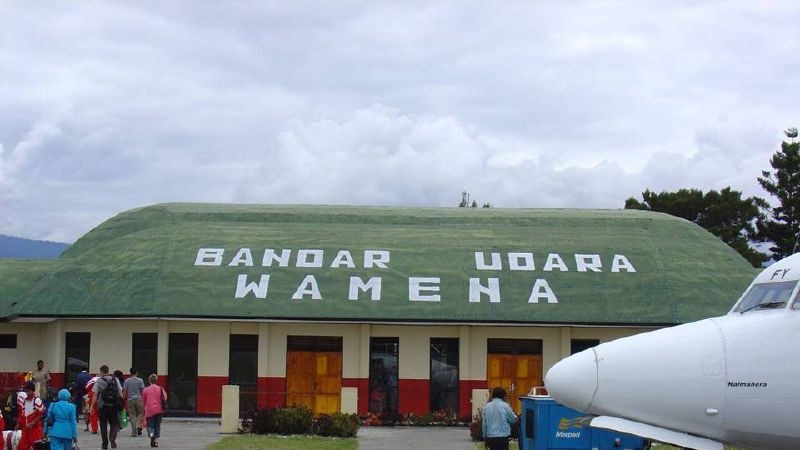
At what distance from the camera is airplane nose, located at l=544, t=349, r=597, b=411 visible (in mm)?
10898

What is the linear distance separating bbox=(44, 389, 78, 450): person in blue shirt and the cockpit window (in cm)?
1188

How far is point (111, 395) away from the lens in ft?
80.8

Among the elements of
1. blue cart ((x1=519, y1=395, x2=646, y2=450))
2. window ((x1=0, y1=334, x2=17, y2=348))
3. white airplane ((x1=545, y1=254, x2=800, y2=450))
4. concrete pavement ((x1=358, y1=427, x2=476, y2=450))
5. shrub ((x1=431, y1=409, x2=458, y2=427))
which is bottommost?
concrete pavement ((x1=358, y1=427, x2=476, y2=450))

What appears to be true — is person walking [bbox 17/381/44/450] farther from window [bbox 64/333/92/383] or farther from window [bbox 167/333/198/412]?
window [bbox 64/333/92/383]

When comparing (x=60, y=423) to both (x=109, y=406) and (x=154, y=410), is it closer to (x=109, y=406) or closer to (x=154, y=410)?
(x=109, y=406)

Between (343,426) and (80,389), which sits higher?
(80,389)

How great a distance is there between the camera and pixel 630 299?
3441cm

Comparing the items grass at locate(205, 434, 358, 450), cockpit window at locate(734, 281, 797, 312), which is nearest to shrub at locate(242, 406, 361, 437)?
grass at locate(205, 434, 358, 450)

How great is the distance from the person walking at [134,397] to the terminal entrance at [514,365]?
37.5 ft

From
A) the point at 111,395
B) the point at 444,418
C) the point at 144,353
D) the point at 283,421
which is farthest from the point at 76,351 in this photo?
the point at 444,418

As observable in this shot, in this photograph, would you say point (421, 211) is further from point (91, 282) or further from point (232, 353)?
point (91, 282)

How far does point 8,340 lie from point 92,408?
937 centimetres

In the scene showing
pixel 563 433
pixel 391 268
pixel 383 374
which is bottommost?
pixel 563 433

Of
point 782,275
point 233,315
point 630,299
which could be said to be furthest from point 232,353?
point 782,275
